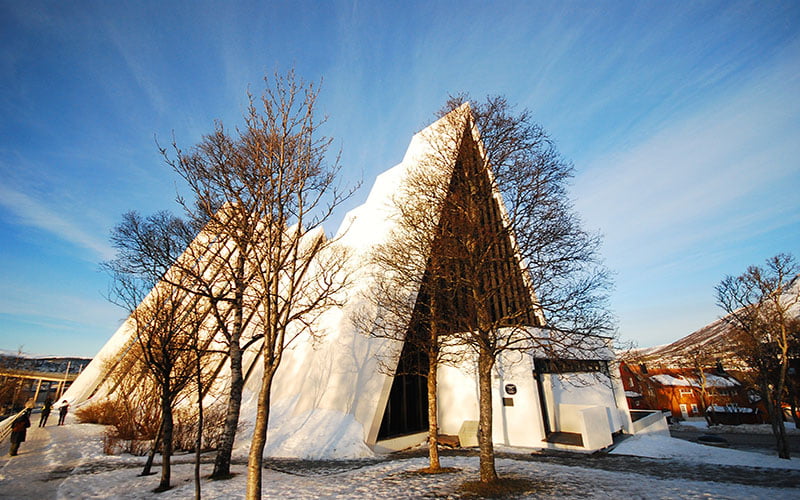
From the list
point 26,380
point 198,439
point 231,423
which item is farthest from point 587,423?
point 26,380

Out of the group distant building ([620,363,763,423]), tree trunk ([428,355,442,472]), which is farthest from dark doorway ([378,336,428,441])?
distant building ([620,363,763,423])

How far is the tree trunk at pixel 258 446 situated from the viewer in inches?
159

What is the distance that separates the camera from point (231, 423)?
7.95m

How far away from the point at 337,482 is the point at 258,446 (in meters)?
3.75

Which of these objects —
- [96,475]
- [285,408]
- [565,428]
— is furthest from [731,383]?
[96,475]

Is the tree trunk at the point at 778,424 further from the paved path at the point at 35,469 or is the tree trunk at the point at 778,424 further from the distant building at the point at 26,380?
the distant building at the point at 26,380

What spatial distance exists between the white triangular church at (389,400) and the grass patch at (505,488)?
398cm

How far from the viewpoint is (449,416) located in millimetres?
14133

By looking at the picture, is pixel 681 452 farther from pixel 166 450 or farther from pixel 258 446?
pixel 166 450

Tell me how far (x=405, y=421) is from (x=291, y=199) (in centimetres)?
1137

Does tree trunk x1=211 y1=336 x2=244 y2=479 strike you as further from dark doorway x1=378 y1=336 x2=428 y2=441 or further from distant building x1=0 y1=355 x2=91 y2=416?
→ distant building x1=0 y1=355 x2=91 y2=416

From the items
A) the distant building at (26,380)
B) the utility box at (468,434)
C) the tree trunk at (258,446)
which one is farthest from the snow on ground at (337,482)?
the distant building at (26,380)

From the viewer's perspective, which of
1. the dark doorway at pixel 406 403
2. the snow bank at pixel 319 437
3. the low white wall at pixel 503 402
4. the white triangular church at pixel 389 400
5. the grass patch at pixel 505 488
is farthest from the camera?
the dark doorway at pixel 406 403

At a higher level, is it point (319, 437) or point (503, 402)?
point (503, 402)
